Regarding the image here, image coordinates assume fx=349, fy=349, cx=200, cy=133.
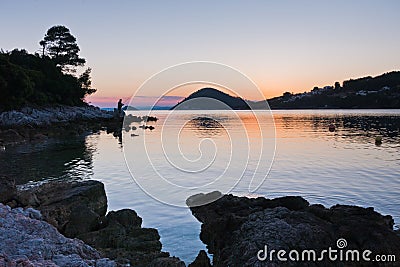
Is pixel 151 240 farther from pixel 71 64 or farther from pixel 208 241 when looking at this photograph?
pixel 71 64

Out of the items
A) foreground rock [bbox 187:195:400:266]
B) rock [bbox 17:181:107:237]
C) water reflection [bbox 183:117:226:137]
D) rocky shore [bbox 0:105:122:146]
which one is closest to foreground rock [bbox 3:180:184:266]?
rock [bbox 17:181:107:237]

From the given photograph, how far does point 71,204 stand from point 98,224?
200cm

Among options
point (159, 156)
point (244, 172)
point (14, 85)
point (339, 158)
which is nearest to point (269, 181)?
point (244, 172)

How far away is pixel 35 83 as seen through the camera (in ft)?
219

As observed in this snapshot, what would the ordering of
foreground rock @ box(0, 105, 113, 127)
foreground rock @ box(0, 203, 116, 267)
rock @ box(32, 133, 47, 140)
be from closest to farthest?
foreground rock @ box(0, 203, 116, 267) → rock @ box(32, 133, 47, 140) → foreground rock @ box(0, 105, 113, 127)

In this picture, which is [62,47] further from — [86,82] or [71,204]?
[71,204]

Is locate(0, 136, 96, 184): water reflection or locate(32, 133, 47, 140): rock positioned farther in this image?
locate(32, 133, 47, 140): rock

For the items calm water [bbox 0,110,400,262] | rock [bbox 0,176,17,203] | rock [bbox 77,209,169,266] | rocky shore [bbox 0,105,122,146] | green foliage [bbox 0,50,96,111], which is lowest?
calm water [bbox 0,110,400,262]

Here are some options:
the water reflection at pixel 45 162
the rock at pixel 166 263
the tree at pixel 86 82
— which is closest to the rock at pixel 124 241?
the rock at pixel 166 263

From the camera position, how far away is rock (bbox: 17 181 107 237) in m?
10.8

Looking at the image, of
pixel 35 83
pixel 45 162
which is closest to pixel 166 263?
pixel 45 162

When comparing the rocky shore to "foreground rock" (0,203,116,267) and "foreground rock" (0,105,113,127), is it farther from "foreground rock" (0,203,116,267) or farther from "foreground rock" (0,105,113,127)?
"foreground rock" (0,203,116,267)

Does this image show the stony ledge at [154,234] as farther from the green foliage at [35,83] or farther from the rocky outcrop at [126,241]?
the green foliage at [35,83]

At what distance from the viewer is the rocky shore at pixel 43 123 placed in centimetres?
4312
